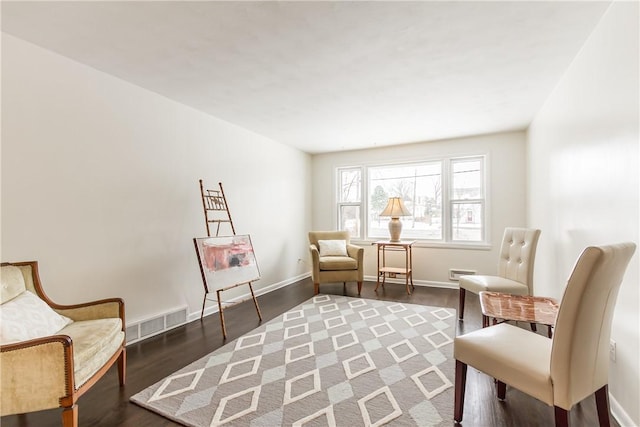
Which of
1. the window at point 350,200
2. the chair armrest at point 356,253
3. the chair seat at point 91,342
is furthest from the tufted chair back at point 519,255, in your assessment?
the chair seat at point 91,342

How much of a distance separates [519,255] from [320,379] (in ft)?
7.58

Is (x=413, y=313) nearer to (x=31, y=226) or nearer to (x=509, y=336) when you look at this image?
(x=509, y=336)

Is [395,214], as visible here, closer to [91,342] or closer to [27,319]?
[91,342]

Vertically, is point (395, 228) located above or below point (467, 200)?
below

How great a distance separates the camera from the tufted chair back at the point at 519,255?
9.25 feet

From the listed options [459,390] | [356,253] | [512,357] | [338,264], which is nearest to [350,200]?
[356,253]

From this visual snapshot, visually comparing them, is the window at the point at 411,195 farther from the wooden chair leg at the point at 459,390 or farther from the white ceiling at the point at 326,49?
the wooden chair leg at the point at 459,390

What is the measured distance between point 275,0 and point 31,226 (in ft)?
7.41

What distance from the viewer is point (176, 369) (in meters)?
2.20

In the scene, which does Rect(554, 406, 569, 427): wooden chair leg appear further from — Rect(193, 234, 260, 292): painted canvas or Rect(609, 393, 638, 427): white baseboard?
Rect(193, 234, 260, 292): painted canvas

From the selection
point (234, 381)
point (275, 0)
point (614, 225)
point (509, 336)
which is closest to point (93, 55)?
point (275, 0)

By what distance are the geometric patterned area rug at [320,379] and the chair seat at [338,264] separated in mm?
1193

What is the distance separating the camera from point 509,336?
1632 millimetres

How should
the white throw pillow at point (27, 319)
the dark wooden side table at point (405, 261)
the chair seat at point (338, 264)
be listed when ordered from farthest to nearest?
1. the dark wooden side table at point (405, 261)
2. the chair seat at point (338, 264)
3. the white throw pillow at point (27, 319)
